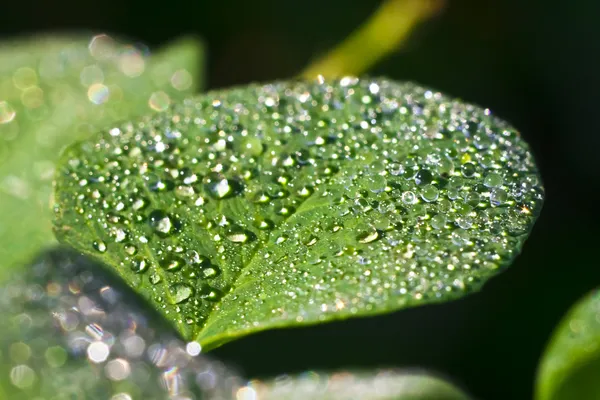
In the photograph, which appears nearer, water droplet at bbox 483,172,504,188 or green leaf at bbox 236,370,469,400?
water droplet at bbox 483,172,504,188

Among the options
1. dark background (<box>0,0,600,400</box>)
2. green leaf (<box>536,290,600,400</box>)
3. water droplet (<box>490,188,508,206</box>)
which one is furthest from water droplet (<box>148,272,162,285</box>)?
dark background (<box>0,0,600,400</box>)

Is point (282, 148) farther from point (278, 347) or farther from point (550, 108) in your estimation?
point (550, 108)

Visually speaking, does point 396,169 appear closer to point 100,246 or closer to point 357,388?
point 100,246

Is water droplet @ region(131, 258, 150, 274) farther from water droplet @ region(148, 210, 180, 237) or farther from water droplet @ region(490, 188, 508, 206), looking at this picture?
water droplet @ region(490, 188, 508, 206)

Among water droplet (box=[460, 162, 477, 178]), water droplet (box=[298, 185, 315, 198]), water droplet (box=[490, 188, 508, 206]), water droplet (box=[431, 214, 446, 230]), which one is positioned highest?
water droplet (box=[490, 188, 508, 206])

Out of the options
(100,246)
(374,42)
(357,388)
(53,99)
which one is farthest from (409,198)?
(374,42)

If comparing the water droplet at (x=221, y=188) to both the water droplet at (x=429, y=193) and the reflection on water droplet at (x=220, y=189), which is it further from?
the water droplet at (x=429, y=193)

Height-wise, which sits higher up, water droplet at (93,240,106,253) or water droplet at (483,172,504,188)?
water droplet at (483,172,504,188)
